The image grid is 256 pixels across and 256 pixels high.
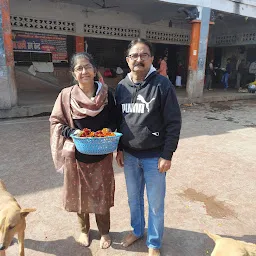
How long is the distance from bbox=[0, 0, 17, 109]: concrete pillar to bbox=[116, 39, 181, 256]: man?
18.0 ft

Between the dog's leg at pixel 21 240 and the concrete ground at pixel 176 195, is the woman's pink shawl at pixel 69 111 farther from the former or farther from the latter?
the concrete ground at pixel 176 195

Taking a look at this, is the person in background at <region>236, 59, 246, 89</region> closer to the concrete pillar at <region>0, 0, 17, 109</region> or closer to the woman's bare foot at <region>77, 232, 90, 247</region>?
the concrete pillar at <region>0, 0, 17, 109</region>

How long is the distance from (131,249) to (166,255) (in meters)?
0.32

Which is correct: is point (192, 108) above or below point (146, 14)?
below

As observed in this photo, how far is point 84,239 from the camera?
241cm

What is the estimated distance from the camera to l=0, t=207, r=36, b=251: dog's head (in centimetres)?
182

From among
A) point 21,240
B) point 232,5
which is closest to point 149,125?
point 21,240

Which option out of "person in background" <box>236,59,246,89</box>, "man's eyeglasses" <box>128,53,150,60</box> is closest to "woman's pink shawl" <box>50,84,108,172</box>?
"man's eyeglasses" <box>128,53,150,60</box>

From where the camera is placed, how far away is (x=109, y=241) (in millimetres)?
2402

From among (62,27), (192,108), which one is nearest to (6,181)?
(192,108)

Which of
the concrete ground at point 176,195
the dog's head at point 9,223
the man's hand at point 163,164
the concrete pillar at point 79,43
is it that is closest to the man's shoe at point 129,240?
the concrete ground at point 176,195

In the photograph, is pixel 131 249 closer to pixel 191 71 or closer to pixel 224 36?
pixel 191 71

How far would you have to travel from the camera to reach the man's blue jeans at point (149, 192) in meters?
2.07

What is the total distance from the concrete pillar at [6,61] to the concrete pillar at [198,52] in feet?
21.6
